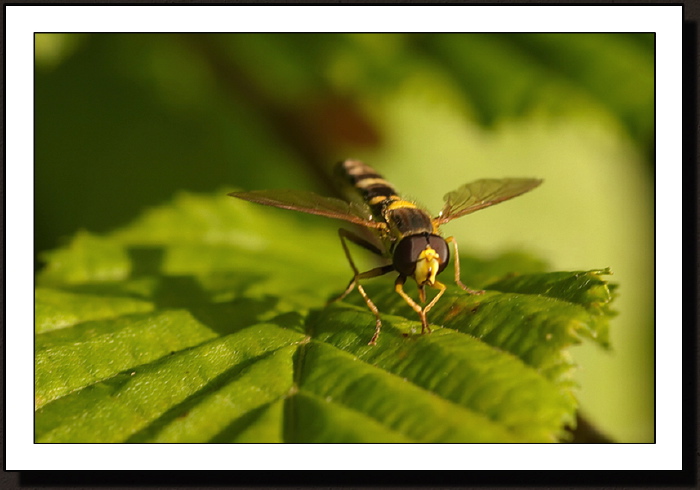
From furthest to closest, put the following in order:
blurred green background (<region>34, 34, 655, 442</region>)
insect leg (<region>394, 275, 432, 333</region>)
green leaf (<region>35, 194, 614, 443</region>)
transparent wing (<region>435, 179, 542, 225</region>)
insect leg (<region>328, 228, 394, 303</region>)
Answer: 1. blurred green background (<region>34, 34, 655, 442</region>)
2. transparent wing (<region>435, 179, 542, 225</region>)
3. insect leg (<region>328, 228, 394, 303</region>)
4. insect leg (<region>394, 275, 432, 333</region>)
5. green leaf (<region>35, 194, 614, 443</region>)

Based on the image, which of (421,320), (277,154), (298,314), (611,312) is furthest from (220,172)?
(611,312)

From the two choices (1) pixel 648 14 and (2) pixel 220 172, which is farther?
(2) pixel 220 172

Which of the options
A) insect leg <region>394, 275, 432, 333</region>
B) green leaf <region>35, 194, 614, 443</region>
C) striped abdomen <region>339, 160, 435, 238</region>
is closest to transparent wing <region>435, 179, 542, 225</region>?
striped abdomen <region>339, 160, 435, 238</region>

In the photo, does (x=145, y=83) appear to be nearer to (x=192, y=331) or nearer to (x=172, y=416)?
(x=192, y=331)

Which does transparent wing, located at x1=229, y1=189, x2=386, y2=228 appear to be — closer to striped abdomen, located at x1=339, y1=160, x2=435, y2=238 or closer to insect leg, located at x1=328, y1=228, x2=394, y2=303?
striped abdomen, located at x1=339, y1=160, x2=435, y2=238

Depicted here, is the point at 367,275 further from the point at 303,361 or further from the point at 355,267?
the point at 303,361

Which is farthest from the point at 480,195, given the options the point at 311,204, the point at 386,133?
the point at 386,133

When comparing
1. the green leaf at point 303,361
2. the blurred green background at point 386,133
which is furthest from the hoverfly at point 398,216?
the blurred green background at point 386,133
